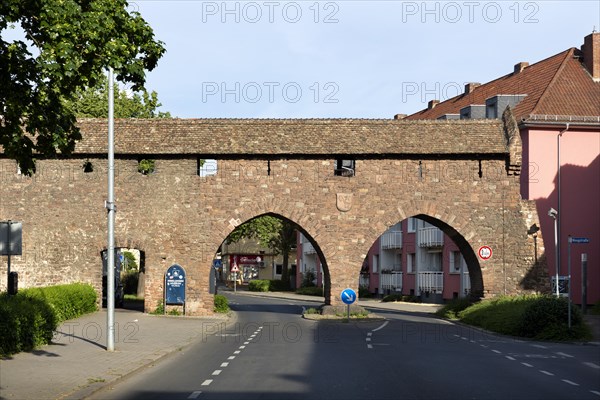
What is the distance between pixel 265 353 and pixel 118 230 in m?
19.0

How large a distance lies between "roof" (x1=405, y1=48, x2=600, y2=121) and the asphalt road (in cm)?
2552

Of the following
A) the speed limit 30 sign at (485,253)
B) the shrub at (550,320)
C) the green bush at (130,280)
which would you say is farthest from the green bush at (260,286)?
the shrub at (550,320)

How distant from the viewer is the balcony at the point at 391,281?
6807 centimetres

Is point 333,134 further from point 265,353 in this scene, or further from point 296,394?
point 296,394

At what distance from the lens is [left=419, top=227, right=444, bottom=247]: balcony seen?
195 feet

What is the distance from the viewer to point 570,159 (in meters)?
51.9

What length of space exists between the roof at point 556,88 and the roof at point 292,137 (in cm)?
1242

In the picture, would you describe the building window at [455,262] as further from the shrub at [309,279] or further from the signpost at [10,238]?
the signpost at [10,238]

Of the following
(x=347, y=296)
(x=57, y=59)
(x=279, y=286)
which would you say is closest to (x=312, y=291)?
(x=279, y=286)

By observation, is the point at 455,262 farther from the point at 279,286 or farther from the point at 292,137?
the point at 279,286

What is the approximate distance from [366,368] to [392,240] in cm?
→ 5218

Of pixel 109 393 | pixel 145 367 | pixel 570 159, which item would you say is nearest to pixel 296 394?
pixel 109 393

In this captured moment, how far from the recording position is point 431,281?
61000 mm

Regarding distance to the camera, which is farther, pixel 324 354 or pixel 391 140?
pixel 391 140
